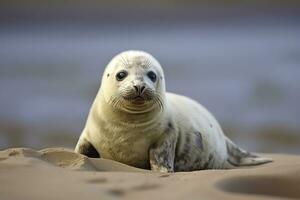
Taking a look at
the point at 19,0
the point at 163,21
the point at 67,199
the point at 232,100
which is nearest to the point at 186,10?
the point at 163,21

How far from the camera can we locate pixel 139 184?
1944 millimetres

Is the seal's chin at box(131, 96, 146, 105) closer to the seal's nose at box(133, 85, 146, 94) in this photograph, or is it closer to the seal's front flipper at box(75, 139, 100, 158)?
the seal's nose at box(133, 85, 146, 94)

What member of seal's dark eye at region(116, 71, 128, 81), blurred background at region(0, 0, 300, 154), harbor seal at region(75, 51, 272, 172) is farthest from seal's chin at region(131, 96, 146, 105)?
blurred background at region(0, 0, 300, 154)

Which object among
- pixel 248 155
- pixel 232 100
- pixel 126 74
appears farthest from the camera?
pixel 232 100

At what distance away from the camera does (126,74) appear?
3227 mm

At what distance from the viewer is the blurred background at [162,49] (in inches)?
267

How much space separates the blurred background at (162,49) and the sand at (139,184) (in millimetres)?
4482

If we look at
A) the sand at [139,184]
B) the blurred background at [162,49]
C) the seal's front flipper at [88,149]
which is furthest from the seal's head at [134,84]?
the blurred background at [162,49]

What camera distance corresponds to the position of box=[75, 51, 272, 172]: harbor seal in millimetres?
3162

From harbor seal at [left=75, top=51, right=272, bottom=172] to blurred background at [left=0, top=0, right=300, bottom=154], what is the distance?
319 cm

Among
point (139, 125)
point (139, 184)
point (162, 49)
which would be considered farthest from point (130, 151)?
point (162, 49)

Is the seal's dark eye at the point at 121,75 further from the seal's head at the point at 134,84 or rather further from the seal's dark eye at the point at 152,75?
the seal's dark eye at the point at 152,75

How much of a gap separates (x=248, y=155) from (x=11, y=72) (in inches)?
155

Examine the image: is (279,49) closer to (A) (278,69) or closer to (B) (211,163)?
(A) (278,69)
